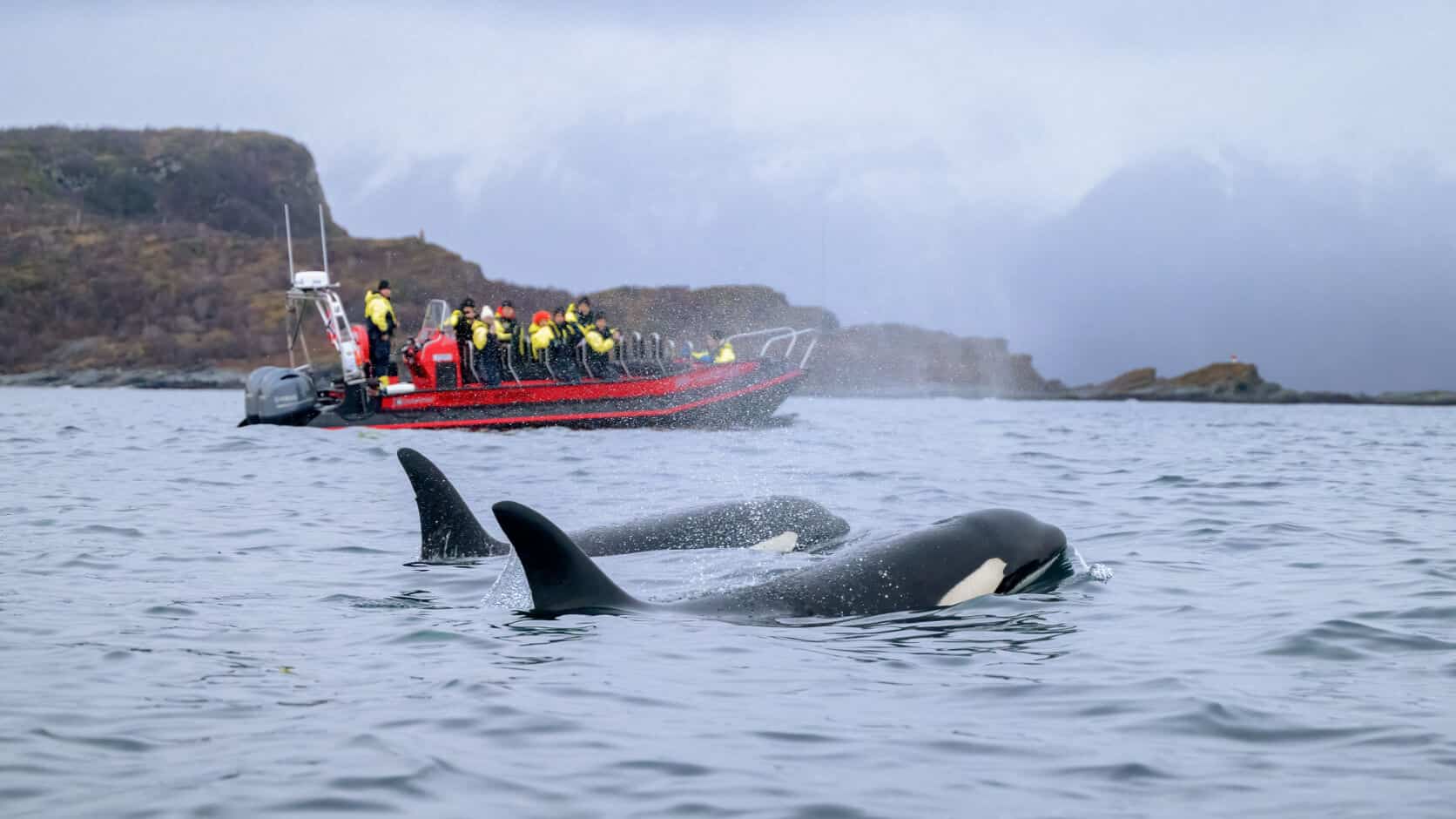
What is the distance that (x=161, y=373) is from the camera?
10138 cm

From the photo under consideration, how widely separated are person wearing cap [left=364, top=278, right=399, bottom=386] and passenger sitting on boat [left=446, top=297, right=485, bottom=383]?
4.48 feet

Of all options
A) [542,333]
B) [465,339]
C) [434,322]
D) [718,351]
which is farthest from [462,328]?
[718,351]

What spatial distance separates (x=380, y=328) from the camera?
29.0 meters

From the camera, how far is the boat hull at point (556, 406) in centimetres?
2955

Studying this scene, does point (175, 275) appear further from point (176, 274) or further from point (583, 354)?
point (583, 354)

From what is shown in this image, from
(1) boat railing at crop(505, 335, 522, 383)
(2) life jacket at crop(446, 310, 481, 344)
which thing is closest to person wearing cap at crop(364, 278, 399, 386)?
(2) life jacket at crop(446, 310, 481, 344)

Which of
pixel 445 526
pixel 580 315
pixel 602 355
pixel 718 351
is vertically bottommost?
pixel 445 526

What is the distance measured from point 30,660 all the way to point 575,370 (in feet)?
82.0

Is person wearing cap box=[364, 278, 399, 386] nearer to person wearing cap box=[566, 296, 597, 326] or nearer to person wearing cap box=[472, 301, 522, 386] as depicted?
person wearing cap box=[472, 301, 522, 386]

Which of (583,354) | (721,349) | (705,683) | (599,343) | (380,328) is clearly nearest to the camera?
(705,683)

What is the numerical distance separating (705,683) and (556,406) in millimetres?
24287

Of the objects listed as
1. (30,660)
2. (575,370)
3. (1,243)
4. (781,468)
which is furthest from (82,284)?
(30,660)

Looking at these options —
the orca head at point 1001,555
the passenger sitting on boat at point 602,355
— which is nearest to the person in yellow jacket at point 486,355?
the passenger sitting on boat at point 602,355

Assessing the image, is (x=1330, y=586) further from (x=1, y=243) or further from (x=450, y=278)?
(x=1, y=243)
